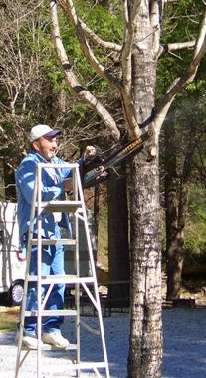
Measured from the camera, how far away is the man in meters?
6.86

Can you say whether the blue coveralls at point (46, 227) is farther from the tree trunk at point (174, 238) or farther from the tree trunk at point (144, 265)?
the tree trunk at point (174, 238)

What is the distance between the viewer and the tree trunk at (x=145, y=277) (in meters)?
7.00

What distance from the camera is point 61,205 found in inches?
261

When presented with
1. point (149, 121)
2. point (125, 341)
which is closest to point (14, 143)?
point (125, 341)

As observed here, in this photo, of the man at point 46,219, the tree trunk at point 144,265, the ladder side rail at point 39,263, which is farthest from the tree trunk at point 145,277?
the ladder side rail at point 39,263

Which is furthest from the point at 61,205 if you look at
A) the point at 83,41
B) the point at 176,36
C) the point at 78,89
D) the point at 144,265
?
the point at 176,36

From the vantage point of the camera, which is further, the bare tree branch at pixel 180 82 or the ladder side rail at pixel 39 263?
the bare tree branch at pixel 180 82

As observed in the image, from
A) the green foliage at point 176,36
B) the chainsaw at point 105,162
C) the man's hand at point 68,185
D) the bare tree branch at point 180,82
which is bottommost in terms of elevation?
the man's hand at point 68,185

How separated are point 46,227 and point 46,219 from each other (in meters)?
0.07

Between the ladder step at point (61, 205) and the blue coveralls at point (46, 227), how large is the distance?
138 mm

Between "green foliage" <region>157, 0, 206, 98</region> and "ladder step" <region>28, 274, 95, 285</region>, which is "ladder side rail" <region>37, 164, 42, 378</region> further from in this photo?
"green foliage" <region>157, 0, 206, 98</region>

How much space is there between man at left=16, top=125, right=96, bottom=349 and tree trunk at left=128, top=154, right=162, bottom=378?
0.51 meters

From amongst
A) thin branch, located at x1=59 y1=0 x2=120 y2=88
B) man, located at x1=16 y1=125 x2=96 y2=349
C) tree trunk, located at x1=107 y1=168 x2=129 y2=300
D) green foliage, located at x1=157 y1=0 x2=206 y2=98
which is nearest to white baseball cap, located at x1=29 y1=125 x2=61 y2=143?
man, located at x1=16 y1=125 x2=96 y2=349

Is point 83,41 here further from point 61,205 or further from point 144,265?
point 144,265
